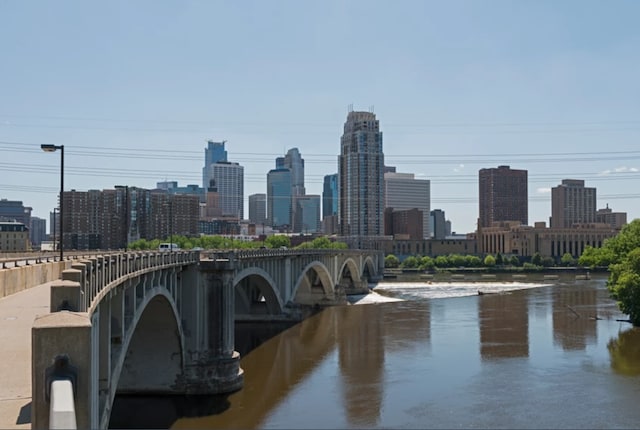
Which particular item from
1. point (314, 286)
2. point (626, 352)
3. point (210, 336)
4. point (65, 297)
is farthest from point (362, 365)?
point (314, 286)

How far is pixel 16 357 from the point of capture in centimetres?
1238

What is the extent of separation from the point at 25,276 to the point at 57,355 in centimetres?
1614

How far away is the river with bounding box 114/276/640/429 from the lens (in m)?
30.6

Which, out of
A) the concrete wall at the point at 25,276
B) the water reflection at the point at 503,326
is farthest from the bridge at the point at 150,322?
the water reflection at the point at 503,326

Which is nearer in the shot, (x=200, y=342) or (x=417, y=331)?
(x=200, y=342)

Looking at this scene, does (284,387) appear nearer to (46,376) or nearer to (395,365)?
(395,365)

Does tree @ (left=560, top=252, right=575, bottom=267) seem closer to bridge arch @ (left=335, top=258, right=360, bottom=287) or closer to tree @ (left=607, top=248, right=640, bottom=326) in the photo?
bridge arch @ (left=335, top=258, right=360, bottom=287)

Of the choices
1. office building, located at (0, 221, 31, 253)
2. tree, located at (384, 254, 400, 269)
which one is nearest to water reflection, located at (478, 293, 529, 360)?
office building, located at (0, 221, 31, 253)

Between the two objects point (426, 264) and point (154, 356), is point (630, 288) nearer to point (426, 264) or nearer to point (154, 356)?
point (154, 356)

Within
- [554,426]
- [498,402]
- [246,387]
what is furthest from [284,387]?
[554,426]

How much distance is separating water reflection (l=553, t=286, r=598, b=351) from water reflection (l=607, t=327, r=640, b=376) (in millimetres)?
1951

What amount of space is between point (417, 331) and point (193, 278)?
94.9 ft

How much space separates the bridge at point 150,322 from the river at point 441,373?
116 inches

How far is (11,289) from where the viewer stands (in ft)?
68.7
